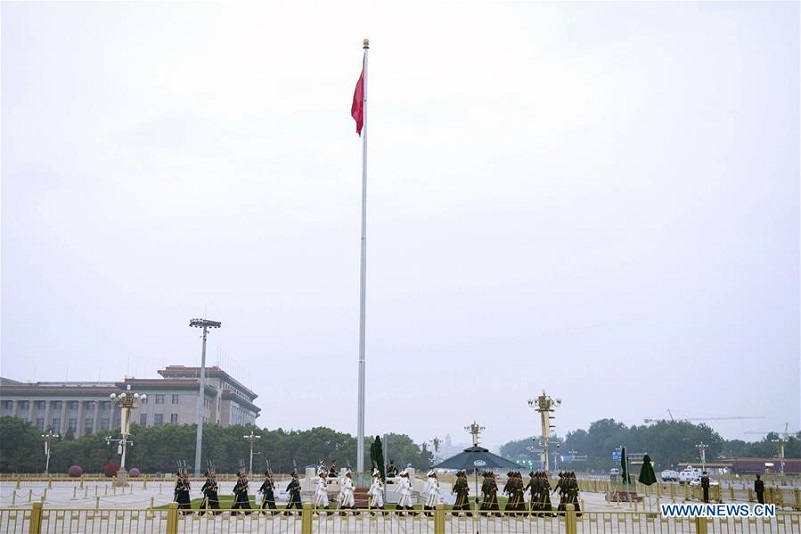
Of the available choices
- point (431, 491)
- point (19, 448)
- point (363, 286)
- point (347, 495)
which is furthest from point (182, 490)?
point (19, 448)

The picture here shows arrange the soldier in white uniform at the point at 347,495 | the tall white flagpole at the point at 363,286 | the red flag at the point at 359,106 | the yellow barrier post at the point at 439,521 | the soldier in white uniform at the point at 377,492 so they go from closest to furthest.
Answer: the yellow barrier post at the point at 439,521 → the soldier in white uniform at the point at 377,492 → the soldier in white uniform at the point at 347,495 → the tall white flagpole at the point at 363,286 → the red flag at the point at 359,106

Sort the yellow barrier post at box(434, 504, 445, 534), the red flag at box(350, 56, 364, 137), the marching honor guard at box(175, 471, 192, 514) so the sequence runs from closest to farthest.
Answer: the yellow barrier post at box(434, 504, 445, 534) < the marching honor guard at box(175, 471, 192, 514) < the red flag at box(350, 56, 364, 137)

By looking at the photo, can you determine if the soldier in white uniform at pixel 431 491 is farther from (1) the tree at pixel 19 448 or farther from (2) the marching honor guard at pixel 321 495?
(1) the tree at pixel 19 448

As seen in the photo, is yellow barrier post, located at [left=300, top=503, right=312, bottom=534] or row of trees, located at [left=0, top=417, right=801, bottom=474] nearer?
yellow barrier post, located at [left=300, top=503, right=312, bottom=534]

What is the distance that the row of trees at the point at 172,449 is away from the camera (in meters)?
74.3

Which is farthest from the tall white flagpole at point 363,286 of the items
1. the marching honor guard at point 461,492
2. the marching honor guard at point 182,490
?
the marching honor guard at point 182,490

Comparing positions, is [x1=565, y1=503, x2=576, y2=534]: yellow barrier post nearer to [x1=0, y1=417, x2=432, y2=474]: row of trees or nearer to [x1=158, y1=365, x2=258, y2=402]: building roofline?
[x1=0, y1=417, x2=432, y2=474]: row of trees

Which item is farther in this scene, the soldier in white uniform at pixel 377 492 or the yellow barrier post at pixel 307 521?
the soldier in white uniform at pixel 377 492

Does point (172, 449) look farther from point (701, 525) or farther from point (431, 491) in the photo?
point (701, 525)

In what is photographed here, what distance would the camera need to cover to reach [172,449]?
76750mm

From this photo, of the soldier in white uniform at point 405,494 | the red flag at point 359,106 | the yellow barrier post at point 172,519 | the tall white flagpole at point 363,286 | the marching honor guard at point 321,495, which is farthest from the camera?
the red flag at point 359,106

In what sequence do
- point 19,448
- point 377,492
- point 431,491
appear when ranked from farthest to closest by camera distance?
point 19,448 < point 431,491 < point 377,492

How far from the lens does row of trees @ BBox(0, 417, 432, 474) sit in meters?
74.3

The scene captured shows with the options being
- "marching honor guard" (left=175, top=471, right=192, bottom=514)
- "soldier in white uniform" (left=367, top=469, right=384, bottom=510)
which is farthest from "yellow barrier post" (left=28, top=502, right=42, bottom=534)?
"soldier in white uniform" (left=367, top=469, right=384, bottom=510)
